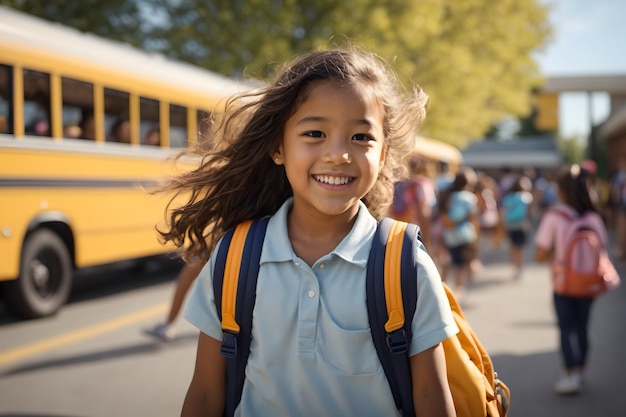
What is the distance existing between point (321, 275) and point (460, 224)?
20.5 ft

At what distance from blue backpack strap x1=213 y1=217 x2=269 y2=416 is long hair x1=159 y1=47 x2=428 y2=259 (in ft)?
1.06

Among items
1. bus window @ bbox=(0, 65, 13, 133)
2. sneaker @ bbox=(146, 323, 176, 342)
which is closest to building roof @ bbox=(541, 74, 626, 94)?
bus window @ bbox=(0, 65, 13, 133)

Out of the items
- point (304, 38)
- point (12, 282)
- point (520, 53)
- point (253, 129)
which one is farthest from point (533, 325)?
point (520, 53)

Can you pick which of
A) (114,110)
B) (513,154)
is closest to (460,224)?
(114,110)

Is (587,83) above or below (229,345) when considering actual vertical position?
above

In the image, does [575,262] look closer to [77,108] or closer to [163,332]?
[163,332]

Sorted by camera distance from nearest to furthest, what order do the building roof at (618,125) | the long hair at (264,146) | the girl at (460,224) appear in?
the long hair at (264,146)
the girl at (460,224)
the building roof at (618,125)

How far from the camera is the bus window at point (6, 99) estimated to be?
21.8 ft

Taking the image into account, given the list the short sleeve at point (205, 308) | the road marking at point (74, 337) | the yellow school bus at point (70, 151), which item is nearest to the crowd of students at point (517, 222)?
the short sleeve at point (205, 308)

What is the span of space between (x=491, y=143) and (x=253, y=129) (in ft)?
216

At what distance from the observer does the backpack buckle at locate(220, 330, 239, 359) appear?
194 cm

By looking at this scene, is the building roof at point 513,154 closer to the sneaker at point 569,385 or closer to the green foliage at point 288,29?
the green foliage at point 288,29

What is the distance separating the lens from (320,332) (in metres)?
1.91

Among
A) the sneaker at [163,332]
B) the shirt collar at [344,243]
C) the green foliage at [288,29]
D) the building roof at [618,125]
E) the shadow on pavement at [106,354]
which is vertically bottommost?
the shadow on pavement at [106,354]
